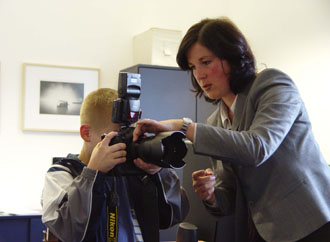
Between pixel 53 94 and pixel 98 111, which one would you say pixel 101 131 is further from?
pixel 53 94

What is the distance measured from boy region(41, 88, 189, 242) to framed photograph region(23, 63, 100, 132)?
2141 millimetres

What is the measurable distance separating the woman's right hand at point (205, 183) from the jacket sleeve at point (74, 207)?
39cm

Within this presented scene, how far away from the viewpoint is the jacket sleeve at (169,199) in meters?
1.29

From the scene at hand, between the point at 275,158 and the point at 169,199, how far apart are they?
1.10 feet

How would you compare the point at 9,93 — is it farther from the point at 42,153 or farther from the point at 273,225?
the point at 273,225

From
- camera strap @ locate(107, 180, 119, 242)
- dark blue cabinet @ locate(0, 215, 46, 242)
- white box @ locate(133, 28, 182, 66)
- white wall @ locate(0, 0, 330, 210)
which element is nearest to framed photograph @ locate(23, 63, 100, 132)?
white wall @ locate(0, 0, 330, 210)

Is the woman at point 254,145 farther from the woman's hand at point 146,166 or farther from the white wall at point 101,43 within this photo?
the white wall at point 101,43

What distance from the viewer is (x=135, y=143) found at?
1.13m

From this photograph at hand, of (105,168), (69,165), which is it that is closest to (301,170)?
(105,168)

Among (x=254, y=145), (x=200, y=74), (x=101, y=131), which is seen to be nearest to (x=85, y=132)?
(x=101, y=131)

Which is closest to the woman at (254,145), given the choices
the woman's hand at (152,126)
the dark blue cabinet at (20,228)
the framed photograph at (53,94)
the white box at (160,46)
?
the woman's hand at (152,126)

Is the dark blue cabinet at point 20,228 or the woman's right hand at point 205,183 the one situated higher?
the woman's right hand at point 205,183

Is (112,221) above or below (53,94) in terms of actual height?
below

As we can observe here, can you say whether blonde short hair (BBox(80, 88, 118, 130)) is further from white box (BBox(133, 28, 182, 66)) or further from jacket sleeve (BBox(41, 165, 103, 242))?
white box (BBox(133, 28, 182, 66))
